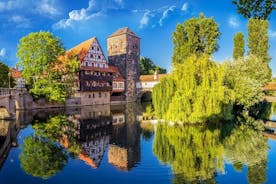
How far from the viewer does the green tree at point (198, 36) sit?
4144cm

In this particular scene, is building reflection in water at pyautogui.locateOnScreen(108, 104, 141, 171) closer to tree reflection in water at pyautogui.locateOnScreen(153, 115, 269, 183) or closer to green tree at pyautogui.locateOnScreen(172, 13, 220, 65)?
tree reflection in water at pyautogui.locateOnScreen(153, 115, 269, 183)

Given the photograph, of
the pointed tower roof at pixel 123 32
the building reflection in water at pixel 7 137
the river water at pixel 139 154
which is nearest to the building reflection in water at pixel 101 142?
the river water at pixel 139 154

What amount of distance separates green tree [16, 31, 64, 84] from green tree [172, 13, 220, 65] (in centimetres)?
2009

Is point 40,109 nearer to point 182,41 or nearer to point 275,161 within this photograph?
point 182,41

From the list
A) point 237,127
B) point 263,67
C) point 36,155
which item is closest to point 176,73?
A: point 237,127

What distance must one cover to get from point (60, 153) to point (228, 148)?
10292 mm

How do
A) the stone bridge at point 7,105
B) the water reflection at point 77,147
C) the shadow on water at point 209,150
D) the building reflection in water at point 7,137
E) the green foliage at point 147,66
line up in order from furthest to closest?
the green foliage at point 147,66
the stone bridge at point 7,105
the building reflection in water at point 7,137
the water reflection at point 77,147
the shadow on water at point 209,150

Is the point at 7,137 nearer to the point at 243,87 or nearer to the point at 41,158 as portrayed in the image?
the point at 41,158

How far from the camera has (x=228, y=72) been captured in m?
29.3

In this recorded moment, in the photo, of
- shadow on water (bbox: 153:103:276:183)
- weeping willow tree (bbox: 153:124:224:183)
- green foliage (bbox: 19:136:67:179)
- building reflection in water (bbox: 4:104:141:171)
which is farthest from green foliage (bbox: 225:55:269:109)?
green foliage (bbox: 19:136:67:179)

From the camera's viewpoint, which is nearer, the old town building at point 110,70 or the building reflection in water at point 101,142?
the building reflection in water at point 101,142

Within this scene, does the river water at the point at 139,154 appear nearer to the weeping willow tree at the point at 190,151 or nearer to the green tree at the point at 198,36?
the weeping willow tree at the point at 190,151

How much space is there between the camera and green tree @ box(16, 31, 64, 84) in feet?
129

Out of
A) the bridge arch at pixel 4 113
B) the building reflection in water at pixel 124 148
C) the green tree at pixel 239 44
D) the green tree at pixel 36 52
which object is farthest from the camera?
the green tree at pixel 239 44
